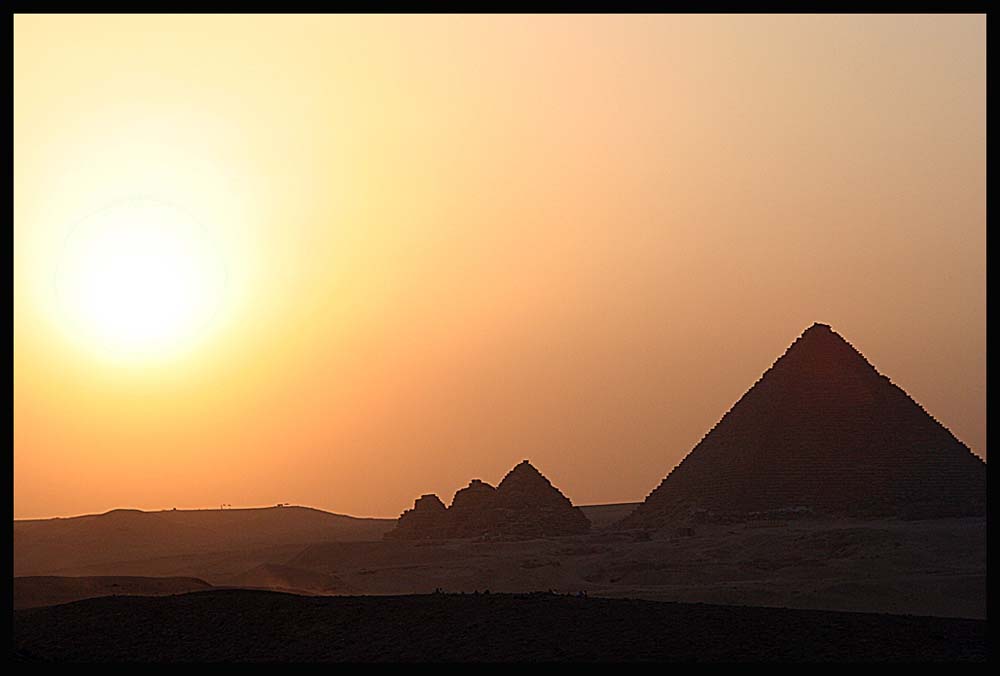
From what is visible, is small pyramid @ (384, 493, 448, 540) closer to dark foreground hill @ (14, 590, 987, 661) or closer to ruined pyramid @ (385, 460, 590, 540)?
ruined pyramid @ (385, 460, 590, 540)

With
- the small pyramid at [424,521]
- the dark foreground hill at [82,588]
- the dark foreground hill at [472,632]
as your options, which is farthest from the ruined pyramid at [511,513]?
the dark foreground hill at [472,632]

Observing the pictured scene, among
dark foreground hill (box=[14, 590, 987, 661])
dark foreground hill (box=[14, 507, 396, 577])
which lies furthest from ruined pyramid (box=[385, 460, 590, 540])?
dark foreground hill (box=[14, 590, 987, 661])

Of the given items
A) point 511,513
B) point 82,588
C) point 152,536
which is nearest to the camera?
point 82,588

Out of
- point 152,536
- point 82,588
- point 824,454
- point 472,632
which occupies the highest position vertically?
point 152,536

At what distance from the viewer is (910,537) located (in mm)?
42000

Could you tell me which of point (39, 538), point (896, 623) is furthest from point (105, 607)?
point (39, 538)

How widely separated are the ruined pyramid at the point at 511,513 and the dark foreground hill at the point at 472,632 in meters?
41.7

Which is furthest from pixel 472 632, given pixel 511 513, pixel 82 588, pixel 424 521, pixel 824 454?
pixel 424 521

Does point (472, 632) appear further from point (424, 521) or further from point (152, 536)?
point (152, 536)

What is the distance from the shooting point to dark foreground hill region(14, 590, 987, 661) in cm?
1591

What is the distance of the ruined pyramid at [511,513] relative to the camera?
6190 cm

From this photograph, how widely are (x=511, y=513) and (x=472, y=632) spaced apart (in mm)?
46126

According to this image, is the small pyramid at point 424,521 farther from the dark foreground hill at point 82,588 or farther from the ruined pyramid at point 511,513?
the dark foreground hill at point 82,588

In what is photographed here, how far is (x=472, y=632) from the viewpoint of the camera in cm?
1669
